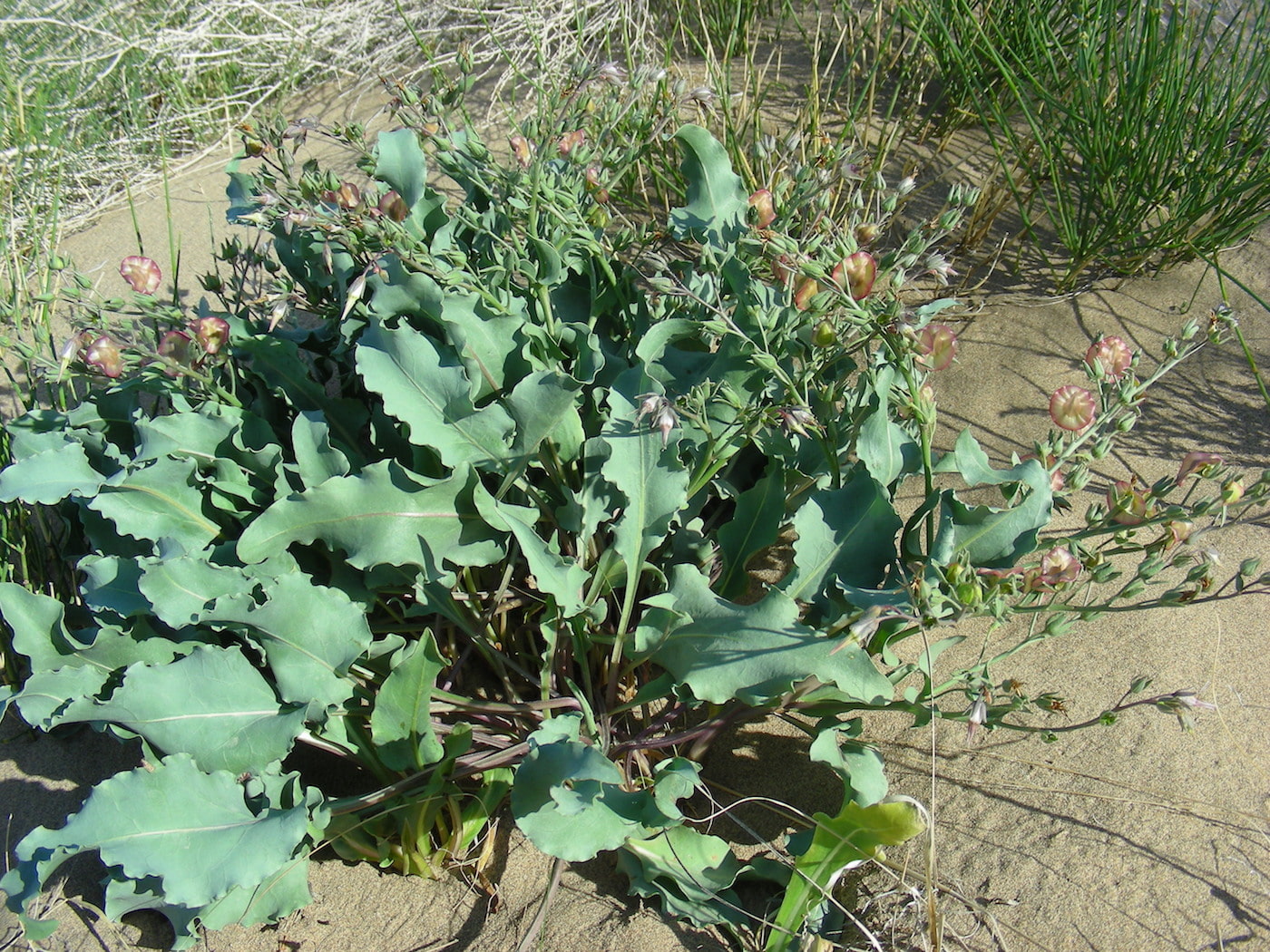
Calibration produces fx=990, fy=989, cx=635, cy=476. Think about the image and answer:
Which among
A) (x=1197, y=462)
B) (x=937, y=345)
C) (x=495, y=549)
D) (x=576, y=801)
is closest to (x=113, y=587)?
→ (x=495, y=549)

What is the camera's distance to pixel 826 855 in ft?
4.91

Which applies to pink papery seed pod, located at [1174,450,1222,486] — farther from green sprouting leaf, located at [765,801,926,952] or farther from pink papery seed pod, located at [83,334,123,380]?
pink papery seed pod, located at [83,334,123,380]

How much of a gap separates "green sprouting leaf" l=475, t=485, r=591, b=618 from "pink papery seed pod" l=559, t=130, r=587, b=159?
652mm

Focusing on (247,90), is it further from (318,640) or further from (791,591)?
(791,591)

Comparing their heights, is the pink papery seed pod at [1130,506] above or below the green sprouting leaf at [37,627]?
above

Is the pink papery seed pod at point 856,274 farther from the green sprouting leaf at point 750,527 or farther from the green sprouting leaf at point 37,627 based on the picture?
the green sprouting leaf at point 37,627

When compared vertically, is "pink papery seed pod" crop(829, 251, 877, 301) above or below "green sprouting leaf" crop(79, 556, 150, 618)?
above

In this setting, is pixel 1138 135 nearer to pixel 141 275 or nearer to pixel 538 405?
pixel 538 405

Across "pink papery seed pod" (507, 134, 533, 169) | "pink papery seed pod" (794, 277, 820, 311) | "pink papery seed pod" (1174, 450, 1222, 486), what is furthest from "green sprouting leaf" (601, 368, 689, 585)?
"pink papery seed pod" (1174, 450, 1222, 486)

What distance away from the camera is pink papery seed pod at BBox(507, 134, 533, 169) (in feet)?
5.88

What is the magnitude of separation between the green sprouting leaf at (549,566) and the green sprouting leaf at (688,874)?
1.25 ft

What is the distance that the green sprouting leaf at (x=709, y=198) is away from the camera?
191cm

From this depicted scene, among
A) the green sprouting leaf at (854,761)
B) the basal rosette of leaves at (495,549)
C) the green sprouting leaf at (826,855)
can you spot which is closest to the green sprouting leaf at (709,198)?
the basal rosette of leaves at (495,549)

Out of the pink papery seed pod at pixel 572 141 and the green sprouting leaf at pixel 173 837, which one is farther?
the pink papery seed pod at pixel 572 141
